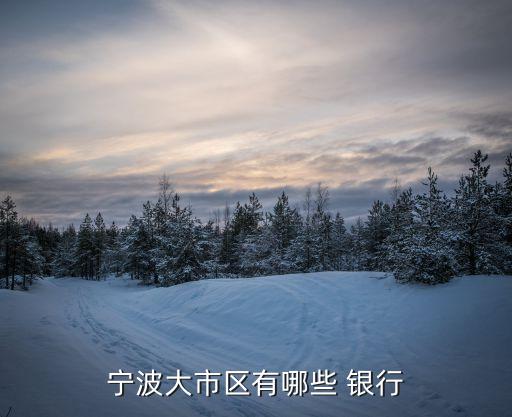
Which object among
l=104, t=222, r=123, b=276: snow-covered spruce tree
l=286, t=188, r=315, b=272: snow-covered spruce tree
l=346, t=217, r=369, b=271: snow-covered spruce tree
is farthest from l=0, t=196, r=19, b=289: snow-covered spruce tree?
l=346, t=217, r=369, b=271: snow-covered spruce tree

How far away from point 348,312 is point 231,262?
3559cm

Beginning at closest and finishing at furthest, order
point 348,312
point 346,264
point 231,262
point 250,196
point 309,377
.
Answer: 1. point 309,377
2. point 348,312
3. point 346,264
4. point 231,262
5. point 250,196

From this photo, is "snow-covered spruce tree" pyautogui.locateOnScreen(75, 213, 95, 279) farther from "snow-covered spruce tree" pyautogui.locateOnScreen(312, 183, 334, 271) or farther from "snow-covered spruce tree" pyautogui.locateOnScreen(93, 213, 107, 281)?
"snow-covered spruce tree" pyautogui.locateOnScreen(312, 183, 334, 271)

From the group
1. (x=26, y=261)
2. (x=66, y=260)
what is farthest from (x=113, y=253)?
(x=26, y=261)

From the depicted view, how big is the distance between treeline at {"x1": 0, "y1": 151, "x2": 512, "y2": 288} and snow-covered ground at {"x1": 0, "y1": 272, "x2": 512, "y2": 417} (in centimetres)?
194

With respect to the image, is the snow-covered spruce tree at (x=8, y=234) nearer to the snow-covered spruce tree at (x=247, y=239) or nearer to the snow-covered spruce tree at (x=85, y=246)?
the snow-covered spruce tree at (x=85, y=246)

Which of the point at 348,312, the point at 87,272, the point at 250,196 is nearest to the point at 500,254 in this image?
the point at 348,312

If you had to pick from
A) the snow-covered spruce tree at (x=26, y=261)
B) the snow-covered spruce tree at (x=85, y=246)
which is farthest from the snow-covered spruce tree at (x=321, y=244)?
the snow-covered spruce tree at (x=85, y=246)

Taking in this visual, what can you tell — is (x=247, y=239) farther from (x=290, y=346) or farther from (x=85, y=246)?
(x=85, y=246)

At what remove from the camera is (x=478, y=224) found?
17.6 m

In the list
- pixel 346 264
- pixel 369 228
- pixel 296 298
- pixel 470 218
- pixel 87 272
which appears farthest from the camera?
pixel 87 272

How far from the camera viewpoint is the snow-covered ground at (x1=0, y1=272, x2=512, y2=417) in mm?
6133

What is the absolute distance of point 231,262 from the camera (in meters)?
46.6

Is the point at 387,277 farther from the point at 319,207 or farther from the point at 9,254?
the point at 9,254
